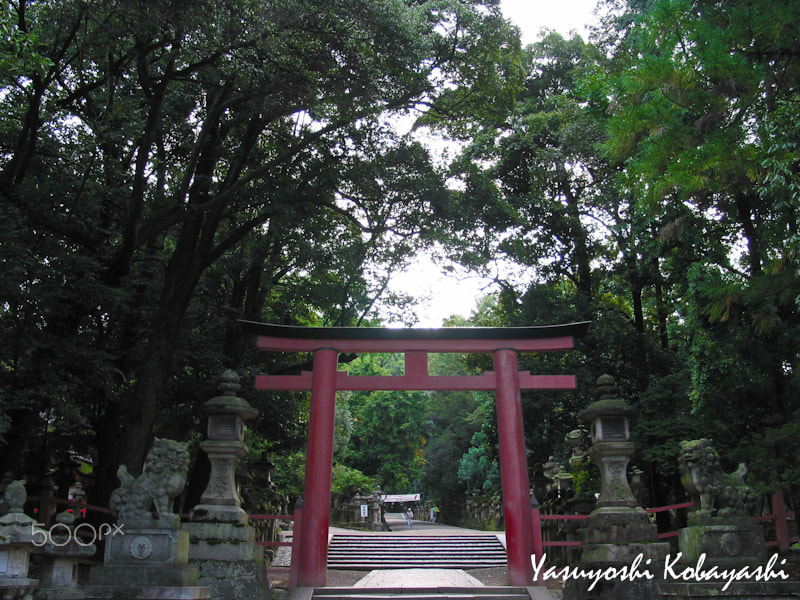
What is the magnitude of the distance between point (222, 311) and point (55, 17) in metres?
6.66

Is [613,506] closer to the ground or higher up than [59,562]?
higher up

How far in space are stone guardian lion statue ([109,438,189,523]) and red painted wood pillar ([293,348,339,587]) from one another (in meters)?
2.45

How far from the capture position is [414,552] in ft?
48.4

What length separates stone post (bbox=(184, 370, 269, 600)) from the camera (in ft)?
24.3

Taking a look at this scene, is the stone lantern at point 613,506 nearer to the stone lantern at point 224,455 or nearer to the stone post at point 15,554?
the stone lantern at point 224,455

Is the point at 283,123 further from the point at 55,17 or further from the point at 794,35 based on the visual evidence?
the point at 794,35

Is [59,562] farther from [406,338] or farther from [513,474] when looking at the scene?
[513,474]

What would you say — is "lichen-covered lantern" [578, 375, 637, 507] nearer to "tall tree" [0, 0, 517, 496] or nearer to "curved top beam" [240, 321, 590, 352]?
"curved top beam" [240, 321, 590, 352]

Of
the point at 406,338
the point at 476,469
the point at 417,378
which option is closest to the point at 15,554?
the point at 417,378

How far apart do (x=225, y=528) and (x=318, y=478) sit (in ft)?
5.02

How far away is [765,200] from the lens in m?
10.2

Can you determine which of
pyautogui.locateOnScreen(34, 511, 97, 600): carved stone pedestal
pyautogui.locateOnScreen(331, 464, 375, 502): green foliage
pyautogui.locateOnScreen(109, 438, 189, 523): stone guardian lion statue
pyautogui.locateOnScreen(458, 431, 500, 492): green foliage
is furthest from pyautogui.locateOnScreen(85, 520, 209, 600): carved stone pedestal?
pyautogui.locateOnScreen(331, 464, 375, 502): green foliage

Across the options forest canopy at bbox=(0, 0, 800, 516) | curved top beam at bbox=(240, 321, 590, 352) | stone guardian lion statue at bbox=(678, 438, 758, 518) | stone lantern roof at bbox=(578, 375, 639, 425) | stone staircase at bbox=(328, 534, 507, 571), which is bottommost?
stone staircase at bbox=(328, 534, 507, 571)

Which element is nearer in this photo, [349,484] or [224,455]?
[224,455]
